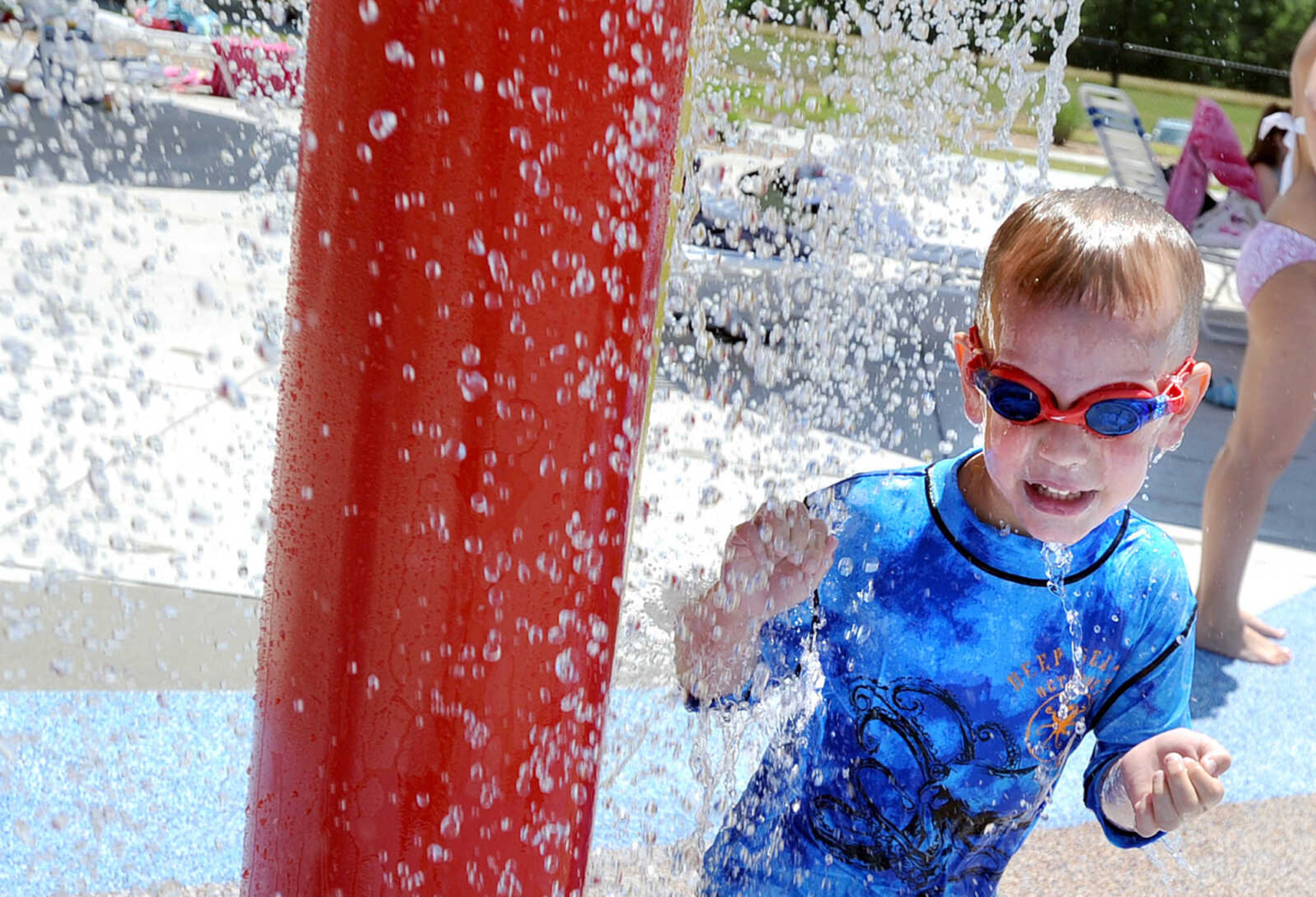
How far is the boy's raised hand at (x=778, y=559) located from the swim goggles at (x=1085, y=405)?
241mm

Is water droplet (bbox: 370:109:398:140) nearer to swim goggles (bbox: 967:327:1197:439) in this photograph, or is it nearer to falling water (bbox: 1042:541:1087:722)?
swim goggles (bbox: 967:327:1197:439)

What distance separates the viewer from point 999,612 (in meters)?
1.68

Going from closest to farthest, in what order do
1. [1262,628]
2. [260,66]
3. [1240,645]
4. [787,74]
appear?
1. [260,66]
2. [787,74]
3. [1240,645]
4. [1262,628]

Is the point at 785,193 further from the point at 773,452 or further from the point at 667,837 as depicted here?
the point at 773,452

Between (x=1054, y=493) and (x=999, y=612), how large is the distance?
0.53 ft

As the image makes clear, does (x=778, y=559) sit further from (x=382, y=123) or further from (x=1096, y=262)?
(x=382, y=123)

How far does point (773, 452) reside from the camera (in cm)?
424

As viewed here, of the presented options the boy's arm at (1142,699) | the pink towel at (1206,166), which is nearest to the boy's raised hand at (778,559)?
the boy's arm at (1142,699)

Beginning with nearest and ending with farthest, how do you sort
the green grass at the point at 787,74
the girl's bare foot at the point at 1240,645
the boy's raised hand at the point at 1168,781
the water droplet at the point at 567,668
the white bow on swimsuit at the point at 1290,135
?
the water droplet at the point at 567,668 < the boy's raised hand at the point at 1168,781 < the green grass at the point at 787,74 < the white bow on swimsuit at the point at 1290,135 < the girl's bare foot at the point at 1240,645

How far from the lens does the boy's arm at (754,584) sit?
1.58 metres

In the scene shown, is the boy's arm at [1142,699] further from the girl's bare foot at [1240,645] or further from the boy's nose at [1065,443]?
the girl's bare foot at [1240,645]

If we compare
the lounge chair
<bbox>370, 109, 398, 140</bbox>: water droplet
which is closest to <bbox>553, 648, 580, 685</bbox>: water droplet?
<bbox>370, 109, 398, 140</bbox>: water droplet

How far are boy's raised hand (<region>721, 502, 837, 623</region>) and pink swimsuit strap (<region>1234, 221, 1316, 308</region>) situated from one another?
7.38 ft

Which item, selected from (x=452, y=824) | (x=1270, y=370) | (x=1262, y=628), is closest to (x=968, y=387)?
(x=452, y=824)
